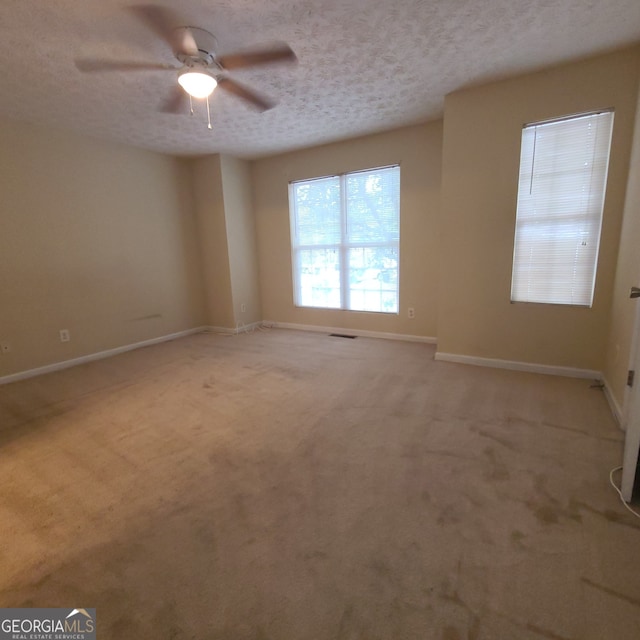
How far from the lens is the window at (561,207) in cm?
273

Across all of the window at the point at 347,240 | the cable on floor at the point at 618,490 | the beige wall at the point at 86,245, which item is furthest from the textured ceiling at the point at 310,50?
the cable on floor at the point at 618,490

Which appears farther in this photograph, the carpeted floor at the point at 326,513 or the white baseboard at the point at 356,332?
the white baseboard at the point at 356,332

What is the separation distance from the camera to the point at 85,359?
3971 millimetres

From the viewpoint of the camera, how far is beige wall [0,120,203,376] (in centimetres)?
338

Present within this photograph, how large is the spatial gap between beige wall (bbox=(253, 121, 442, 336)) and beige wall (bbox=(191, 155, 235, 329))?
0.64 meters

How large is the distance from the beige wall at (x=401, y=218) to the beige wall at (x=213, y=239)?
0.64 meters

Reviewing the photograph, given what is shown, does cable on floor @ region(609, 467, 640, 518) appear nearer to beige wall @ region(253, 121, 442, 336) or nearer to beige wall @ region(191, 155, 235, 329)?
beige wall @ region(253, 121, 442, 336)

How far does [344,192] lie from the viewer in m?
4.51

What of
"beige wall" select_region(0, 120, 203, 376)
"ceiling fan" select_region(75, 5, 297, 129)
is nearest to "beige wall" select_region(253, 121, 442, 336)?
"beige wall" select_region(0, 120, 203, 376)

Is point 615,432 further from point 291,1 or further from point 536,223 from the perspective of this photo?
point 291,1

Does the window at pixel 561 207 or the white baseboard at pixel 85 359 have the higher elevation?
the window at pixel 561 207

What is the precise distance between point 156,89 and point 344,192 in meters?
2.44

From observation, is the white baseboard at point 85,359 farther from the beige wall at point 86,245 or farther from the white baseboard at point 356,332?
the white baseboard at point 356,332

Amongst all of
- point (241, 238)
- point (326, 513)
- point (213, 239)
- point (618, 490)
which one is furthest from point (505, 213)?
point (213, 239)
